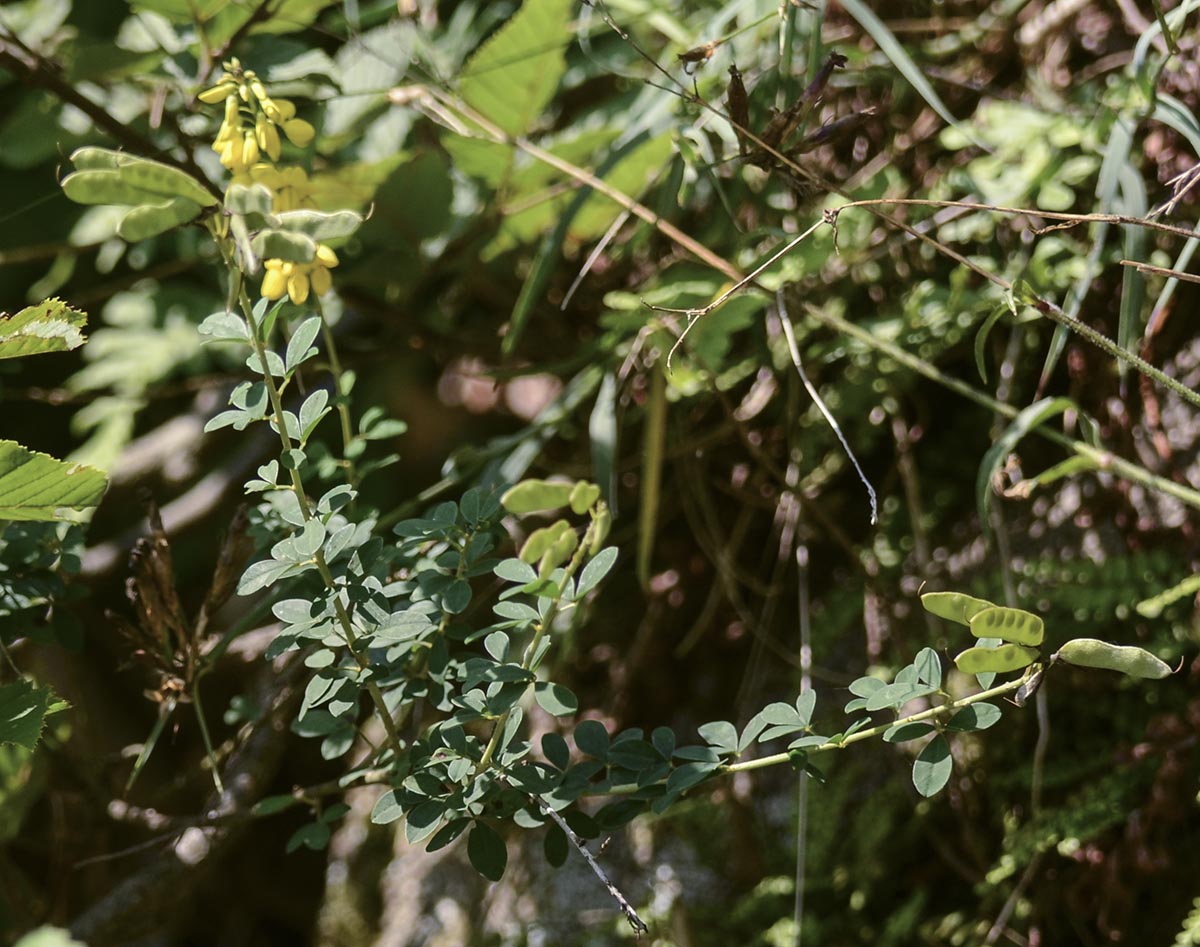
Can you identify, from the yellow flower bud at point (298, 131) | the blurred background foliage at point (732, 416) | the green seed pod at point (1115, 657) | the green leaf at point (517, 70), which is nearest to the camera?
the green seed pod at point (1115, 657)

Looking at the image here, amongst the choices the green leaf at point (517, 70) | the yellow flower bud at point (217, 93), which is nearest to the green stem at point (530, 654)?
the yellow flower bud at point (217, 93)

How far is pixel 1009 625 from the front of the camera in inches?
28.5

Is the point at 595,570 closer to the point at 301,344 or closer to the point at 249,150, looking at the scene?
the point at 301,344

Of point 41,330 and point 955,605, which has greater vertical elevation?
point 41,330

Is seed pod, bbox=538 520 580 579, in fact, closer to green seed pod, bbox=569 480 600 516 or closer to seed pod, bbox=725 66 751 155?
green seed pod, bbox=569 480 600 516

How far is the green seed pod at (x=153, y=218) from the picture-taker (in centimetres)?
78

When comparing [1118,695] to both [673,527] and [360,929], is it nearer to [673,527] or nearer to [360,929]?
[673,527]

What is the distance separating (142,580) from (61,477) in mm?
122

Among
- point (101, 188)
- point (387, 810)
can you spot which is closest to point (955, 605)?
point (387, 810)

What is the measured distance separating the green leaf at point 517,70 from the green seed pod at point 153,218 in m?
0.73

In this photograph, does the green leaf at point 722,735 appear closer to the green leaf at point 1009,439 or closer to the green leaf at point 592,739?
the green leaf at point 592,739

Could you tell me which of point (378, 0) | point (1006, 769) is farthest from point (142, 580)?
point (378, 0)

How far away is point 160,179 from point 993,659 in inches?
27.3

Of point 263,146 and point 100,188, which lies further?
point 263,146
